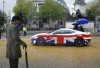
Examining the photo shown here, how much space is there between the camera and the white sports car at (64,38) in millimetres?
26700

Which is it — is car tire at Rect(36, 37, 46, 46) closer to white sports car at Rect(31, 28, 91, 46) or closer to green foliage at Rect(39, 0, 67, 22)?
white sports car at Rect(31, 28, 91, 46)

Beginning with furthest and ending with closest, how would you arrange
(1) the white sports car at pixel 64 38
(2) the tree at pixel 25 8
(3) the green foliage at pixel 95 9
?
(2) the tree at pixel 25 8 → (3) the green foliage at pixel 95 9 → (1) the white sports car at pixel 64 38

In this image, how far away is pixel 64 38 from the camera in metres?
26.9

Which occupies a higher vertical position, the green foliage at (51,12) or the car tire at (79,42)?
the green foliage at (51,12)

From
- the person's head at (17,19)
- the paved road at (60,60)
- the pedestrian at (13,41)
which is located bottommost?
the paved road at (60,60)

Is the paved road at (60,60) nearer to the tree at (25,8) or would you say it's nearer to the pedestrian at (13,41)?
the pedestrian at (13,41)

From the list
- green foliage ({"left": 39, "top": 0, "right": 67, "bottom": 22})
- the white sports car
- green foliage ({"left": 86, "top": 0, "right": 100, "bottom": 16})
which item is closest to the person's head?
the white sports car

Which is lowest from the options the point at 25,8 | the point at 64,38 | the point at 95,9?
the point at 64,38

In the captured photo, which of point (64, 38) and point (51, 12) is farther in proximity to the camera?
point (51, 12)

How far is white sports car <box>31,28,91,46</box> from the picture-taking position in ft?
87.6

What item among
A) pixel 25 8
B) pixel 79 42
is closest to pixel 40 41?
pixel 79 42

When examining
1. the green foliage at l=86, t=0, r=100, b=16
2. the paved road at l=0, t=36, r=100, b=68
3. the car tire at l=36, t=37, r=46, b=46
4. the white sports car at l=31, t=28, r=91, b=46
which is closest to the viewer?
the paved road at l=0, t=36, r=100, b=68

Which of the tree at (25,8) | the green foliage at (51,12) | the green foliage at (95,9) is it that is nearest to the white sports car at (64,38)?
the green foliage at (95,9)

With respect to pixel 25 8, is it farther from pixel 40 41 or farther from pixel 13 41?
pixel 13 41
